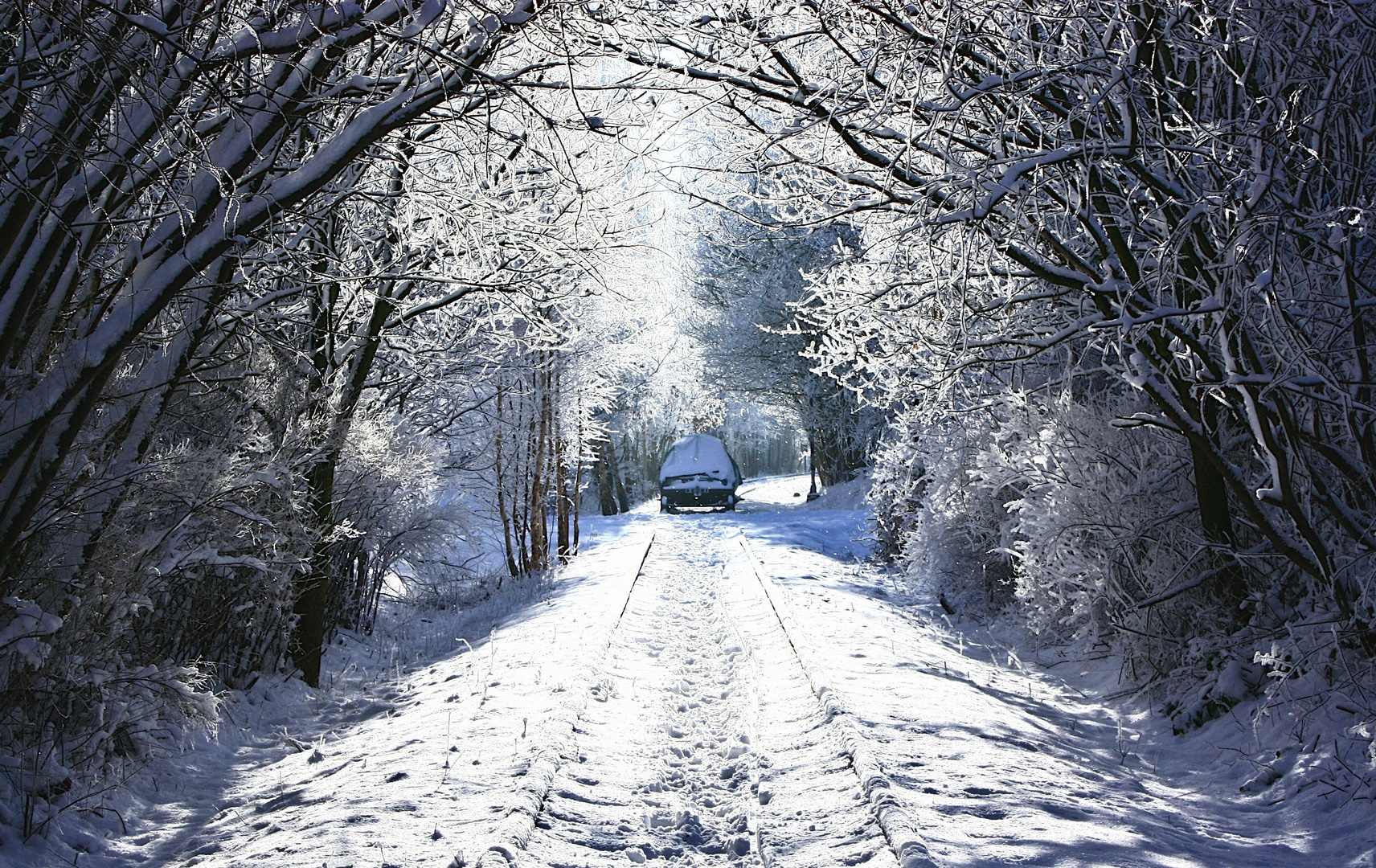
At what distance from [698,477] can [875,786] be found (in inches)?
973

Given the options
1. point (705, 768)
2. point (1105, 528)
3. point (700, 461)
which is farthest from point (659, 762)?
point (700, 461)

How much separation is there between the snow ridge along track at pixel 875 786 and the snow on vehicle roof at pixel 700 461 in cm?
2233

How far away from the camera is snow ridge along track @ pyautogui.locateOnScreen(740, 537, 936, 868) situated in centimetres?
339

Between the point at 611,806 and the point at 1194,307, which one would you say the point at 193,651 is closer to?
the point at 611,806

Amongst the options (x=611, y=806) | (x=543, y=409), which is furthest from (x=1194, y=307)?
(x=543, y=409)

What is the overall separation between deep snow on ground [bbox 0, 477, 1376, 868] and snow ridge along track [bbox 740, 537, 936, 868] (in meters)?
0.02

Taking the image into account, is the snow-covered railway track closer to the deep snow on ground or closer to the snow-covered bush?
the deep snow on ground

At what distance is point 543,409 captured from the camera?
15898 millimetres

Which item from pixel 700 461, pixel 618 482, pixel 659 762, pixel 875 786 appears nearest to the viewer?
pixel 875 786

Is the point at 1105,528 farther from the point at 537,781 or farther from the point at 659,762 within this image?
the point at 537,781

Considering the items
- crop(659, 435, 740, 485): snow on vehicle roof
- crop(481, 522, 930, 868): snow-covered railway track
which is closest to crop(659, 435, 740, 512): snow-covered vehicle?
crop(659, 435, 740, 485): snow on vehicle roof

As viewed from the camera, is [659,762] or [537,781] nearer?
[537,781]

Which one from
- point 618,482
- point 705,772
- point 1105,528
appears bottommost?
point 705,772

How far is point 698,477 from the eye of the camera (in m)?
28.8
